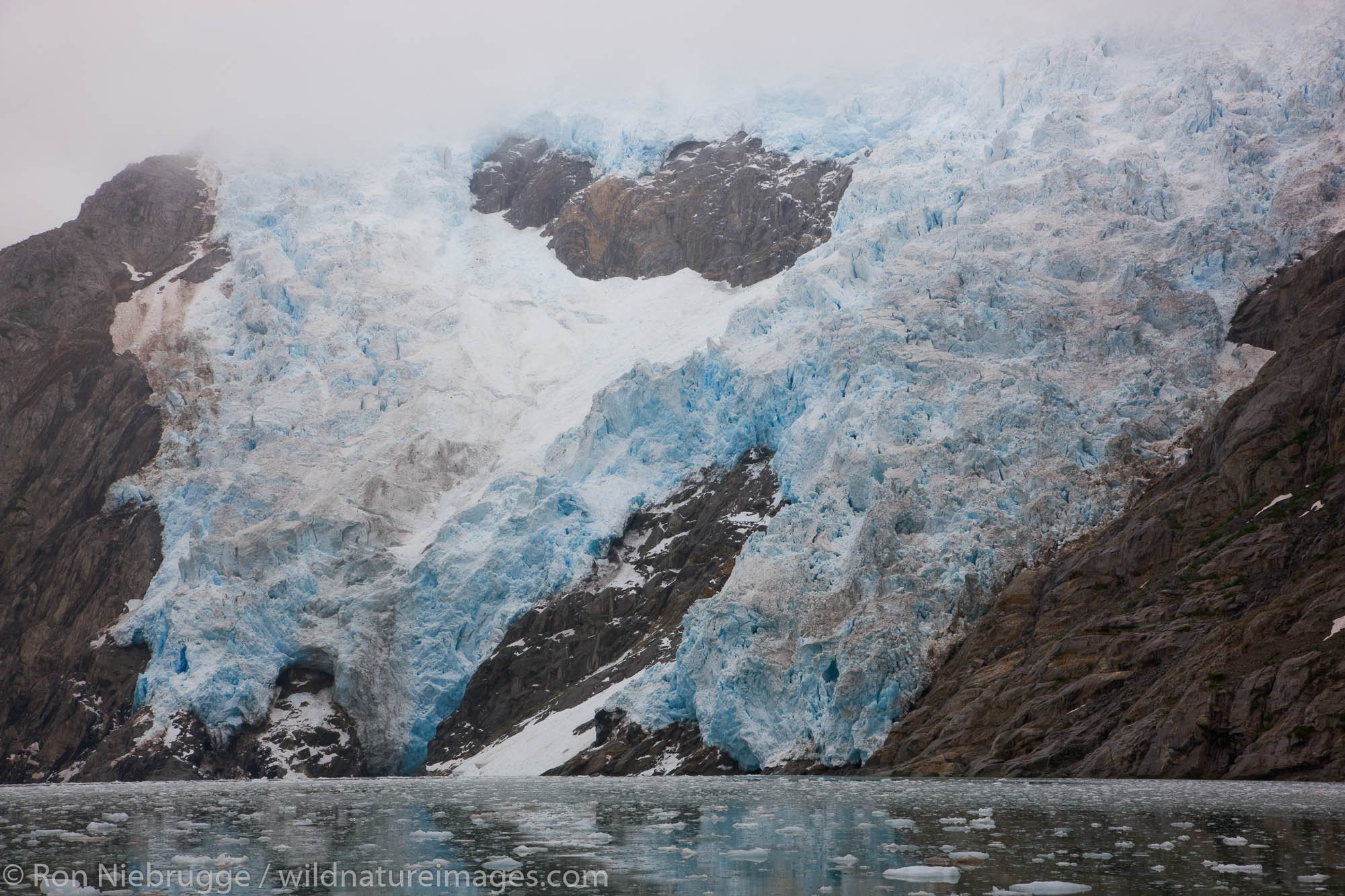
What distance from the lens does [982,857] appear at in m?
15.1

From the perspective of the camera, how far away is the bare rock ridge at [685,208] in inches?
4294

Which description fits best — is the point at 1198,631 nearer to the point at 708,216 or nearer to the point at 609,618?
the point at 609,618

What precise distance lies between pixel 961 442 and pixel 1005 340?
9.92 m

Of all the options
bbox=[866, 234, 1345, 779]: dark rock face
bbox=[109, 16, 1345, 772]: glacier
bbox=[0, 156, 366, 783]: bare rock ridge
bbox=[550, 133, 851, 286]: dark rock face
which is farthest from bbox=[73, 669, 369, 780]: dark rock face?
bbox=[550, 133, 851, 286]: dark rock face

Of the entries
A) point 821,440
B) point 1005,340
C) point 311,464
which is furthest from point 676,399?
point 311,464

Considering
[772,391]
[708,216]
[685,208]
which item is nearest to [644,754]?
[772,391]

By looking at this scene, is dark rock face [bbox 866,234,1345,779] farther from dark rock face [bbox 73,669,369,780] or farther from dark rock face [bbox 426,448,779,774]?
dark rock face [bbox 73,669,369,780]

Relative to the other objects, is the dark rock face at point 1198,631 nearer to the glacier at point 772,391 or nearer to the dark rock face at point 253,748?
the glacier at point 772,391

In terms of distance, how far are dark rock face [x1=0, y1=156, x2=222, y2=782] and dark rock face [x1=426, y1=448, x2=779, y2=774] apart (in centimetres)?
2711

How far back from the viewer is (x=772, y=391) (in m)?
72.8

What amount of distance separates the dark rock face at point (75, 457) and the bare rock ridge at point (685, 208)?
34.4 metres

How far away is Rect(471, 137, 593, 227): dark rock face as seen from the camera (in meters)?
122

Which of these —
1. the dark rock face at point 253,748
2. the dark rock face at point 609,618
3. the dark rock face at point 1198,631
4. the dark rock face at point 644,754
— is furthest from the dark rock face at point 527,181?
the dark rock face at point 1198,631

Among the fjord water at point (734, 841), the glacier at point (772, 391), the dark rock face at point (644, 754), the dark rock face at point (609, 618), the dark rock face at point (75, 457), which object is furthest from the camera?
the dark rock face at point (75, 457)
